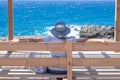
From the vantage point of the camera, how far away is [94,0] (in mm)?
80188

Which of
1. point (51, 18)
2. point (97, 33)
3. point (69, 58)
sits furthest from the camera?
point (51, 18)

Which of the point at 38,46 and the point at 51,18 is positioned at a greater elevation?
the point at 38,46

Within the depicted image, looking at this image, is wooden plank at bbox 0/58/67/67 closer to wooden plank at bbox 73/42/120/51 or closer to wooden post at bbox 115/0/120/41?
wooden plank at bbox 73/42/120/51

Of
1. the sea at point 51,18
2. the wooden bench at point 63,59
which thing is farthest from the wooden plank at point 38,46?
the sea at point 51,18

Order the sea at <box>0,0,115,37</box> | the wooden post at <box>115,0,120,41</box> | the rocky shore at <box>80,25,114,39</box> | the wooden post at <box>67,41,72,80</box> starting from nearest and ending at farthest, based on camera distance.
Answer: the wooden post at <box>67,41,72,80</box>, the wooden post at <box>115,0,120,41</box>, the rocky shore at <box>80,25,114,39</box>, the sea at <box>0,0,115,37</box>

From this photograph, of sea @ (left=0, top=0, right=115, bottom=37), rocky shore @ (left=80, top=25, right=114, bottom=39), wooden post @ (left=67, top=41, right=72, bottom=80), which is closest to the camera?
wooden post @ (left=67, top=41, right=72, bottom=80)

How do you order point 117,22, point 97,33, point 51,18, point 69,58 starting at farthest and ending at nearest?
1. point 51,18
2. point 97,33
3. point 117,22
4. point 69,58

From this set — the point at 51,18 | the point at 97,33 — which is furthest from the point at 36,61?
the point at 51,18

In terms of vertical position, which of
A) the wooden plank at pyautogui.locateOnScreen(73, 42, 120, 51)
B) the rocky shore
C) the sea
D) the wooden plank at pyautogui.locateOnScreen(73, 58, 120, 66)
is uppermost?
the wooden plank at pyautogui.locateOnScreen(73, 42, 120, 51)

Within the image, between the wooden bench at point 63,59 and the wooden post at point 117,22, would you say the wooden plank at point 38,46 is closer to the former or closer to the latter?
the wooden bench at point 63,59

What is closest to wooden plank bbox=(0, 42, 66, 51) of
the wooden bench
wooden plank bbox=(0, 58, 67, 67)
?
the wooden bench

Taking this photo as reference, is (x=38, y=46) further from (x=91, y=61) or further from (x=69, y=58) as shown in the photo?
(x=91, y=61)

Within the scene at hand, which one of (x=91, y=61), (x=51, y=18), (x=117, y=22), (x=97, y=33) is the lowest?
(x=51, y=18)

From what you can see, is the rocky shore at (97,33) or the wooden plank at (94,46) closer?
the wooden plank at (94,46)
